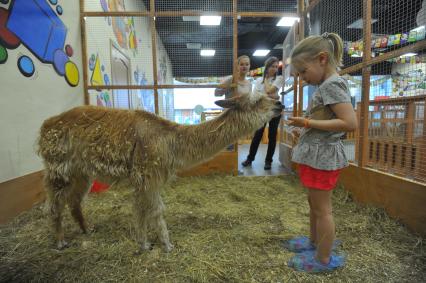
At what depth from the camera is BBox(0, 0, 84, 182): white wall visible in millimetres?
2504

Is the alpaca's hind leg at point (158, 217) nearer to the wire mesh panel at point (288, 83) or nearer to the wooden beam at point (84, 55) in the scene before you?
the wooden beam at point (84, 55)

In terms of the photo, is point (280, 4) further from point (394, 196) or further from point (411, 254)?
point (411, 254)

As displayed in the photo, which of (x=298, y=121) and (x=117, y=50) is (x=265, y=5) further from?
(x=298, y=121)

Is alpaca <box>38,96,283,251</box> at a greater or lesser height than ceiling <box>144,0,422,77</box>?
lesser

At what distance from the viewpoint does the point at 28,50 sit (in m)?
2.85

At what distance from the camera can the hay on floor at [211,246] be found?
1.76 m

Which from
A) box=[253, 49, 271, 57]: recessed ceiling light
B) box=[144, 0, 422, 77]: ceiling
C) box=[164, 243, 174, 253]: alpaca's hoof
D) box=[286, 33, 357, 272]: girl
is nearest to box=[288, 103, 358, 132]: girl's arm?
box=[286, 33, 357, 272]: girl

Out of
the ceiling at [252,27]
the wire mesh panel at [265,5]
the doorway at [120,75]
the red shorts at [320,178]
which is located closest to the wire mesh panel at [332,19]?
the ceiling at [252,27]

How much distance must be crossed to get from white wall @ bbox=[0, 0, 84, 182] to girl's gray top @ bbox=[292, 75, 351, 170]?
2787 mm

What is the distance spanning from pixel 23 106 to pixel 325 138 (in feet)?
9.99

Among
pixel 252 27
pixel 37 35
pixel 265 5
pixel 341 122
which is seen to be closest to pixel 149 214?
pixel 341 122

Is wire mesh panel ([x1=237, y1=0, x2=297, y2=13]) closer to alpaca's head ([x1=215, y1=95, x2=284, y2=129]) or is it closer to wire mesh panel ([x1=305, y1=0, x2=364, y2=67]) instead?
wire mesh panel ([x1=305, y1=0, x2=364, y2=67])

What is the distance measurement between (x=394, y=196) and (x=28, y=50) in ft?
13.7

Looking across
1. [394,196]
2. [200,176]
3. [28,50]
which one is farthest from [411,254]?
[28,50]
